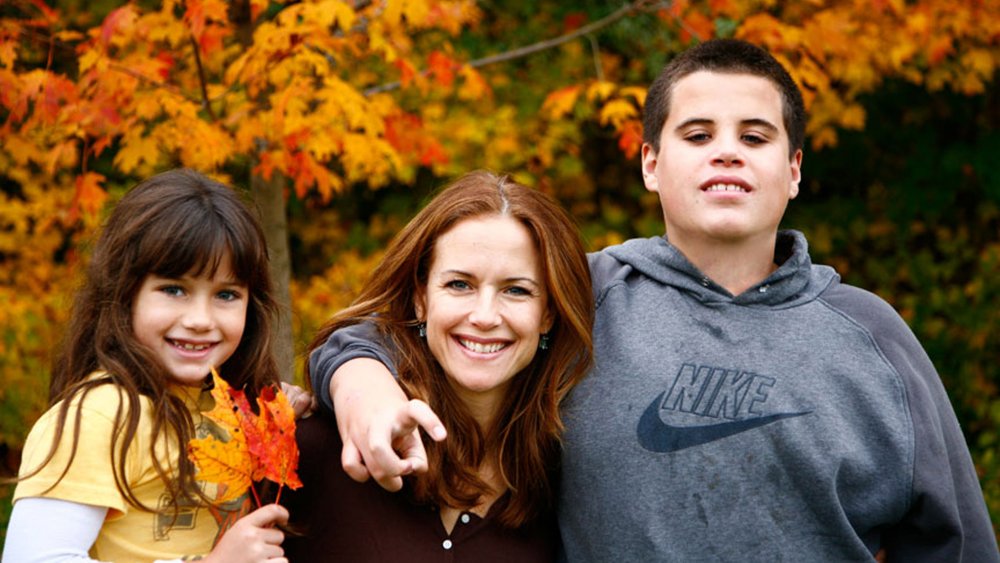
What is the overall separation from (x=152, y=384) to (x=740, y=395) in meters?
1.22

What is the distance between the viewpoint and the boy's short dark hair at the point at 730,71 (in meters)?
2.58

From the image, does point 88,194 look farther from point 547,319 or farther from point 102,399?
point 547,319

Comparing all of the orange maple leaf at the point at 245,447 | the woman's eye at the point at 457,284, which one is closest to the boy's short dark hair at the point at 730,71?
the woman's eye at the point at 457,284

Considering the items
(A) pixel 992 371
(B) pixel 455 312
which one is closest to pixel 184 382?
(B) pixel 455 312

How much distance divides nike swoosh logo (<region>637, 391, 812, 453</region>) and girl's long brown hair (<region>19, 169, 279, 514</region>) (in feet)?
2.87

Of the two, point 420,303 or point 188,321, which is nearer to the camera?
point 188,321

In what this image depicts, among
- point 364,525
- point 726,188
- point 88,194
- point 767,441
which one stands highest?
point 88,194

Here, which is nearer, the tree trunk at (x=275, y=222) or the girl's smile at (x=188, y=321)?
the girl's smile at (x=188, y=321)

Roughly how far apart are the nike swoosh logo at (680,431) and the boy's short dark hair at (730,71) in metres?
0.67

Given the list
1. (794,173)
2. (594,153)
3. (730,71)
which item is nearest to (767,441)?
(794,173)

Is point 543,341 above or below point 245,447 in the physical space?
above

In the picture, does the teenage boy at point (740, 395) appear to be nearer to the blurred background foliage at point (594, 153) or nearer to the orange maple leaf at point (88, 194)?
the blurred background foliage at point (594, 153)

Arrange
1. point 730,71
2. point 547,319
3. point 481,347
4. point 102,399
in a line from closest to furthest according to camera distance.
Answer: point 102,399, point 481,347, point 547,319, point 730,71

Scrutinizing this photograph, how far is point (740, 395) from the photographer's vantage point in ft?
7.68
